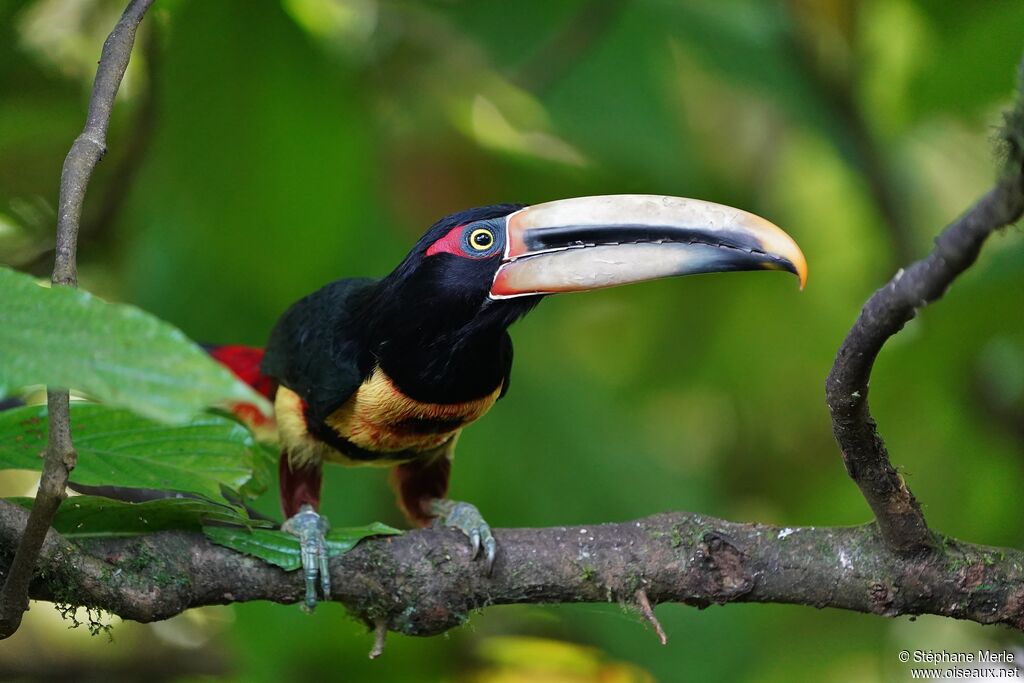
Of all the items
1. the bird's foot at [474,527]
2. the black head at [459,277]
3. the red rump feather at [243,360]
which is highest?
the red rump feather at [243,360]

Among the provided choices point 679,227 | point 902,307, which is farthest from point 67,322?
point 679,227

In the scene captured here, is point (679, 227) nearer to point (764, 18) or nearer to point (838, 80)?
point (764, 18)

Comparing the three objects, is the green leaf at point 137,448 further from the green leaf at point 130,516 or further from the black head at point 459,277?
the black head at point 459,277

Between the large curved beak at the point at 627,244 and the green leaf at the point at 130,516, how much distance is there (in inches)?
32.7

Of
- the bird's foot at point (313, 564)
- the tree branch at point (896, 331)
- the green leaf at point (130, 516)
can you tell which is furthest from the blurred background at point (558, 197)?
the tree branch at point (896, 331)

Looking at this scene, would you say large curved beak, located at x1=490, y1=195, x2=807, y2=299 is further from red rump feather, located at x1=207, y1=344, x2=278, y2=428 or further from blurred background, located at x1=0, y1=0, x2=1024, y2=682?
red rump feather, located at x1=207, y1=344, x2=278, y2=428

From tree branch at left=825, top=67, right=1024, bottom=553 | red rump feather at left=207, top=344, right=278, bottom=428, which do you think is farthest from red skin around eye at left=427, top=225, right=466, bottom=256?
tree branch at left=825, top=67, right=1024, bottom=553

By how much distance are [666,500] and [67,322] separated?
2597 mm

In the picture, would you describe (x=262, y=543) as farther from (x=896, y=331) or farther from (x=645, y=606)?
(x=896, y=331)

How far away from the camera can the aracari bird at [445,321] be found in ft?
7.66

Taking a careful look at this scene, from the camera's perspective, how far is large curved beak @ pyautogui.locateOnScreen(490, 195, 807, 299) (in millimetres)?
2223

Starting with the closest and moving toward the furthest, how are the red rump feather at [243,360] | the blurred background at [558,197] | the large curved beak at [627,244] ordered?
the large curved beak at [627,244] → the blurred background at [558,197] → the red rump feather at [243,360]

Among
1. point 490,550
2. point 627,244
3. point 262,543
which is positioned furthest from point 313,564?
point 627,244

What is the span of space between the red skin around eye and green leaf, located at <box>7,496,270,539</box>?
30.8 inches
